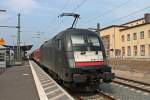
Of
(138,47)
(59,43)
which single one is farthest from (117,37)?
(59,43)

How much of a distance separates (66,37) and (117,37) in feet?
245

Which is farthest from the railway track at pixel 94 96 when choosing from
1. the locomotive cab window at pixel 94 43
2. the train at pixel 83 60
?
the locomotive cab window at pixel 94 43

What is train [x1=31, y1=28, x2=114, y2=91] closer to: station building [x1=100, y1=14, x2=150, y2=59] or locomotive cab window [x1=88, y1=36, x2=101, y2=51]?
locomotive cab window [x1=88, y1=36, x2=101, y2=51]

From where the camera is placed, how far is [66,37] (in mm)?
16953

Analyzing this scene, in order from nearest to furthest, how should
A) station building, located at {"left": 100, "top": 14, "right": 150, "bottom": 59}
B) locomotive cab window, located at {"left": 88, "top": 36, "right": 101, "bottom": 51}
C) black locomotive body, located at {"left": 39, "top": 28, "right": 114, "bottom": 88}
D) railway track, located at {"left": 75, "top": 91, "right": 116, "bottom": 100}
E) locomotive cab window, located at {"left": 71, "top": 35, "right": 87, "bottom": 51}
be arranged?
railway track, located at {"left": 75, "top": 91, "right": 116, "bottom": 100} → black locomotive body, located at {"left": 39, "top": 28, "right": 114, "bottom": 88} → locomotive cab window, located at {"left": 71, "top": 35, "right": 87, "bottom": 51} → locomotive cab window, located at {"left": 88, "top": 36, "right": 101, "bottom": 51} → station building, located at {"left": 100, "top": 14, "right": 150, "bottom": 59}

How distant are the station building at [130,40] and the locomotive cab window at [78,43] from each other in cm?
4596

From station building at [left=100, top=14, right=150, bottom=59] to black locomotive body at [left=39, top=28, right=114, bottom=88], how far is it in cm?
4585

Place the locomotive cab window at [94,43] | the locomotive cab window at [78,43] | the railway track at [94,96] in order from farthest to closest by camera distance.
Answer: the locomotive cab window at [94,43]
the locomotive cab window at [78,43]
the railway track at [94,96]

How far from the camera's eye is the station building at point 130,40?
237 feet

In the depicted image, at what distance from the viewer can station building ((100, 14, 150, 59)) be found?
72.2m

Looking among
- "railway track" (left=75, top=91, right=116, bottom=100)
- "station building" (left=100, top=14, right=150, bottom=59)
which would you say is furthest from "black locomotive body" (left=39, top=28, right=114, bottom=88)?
"station building" (left=100, top=14, right=150, bottom=59)

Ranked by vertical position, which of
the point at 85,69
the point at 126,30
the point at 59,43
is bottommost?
the point at 85,69

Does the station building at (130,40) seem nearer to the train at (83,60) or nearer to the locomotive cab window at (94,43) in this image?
the locomotive cab window at (94,43)

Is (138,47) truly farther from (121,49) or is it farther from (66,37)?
(66,37)
